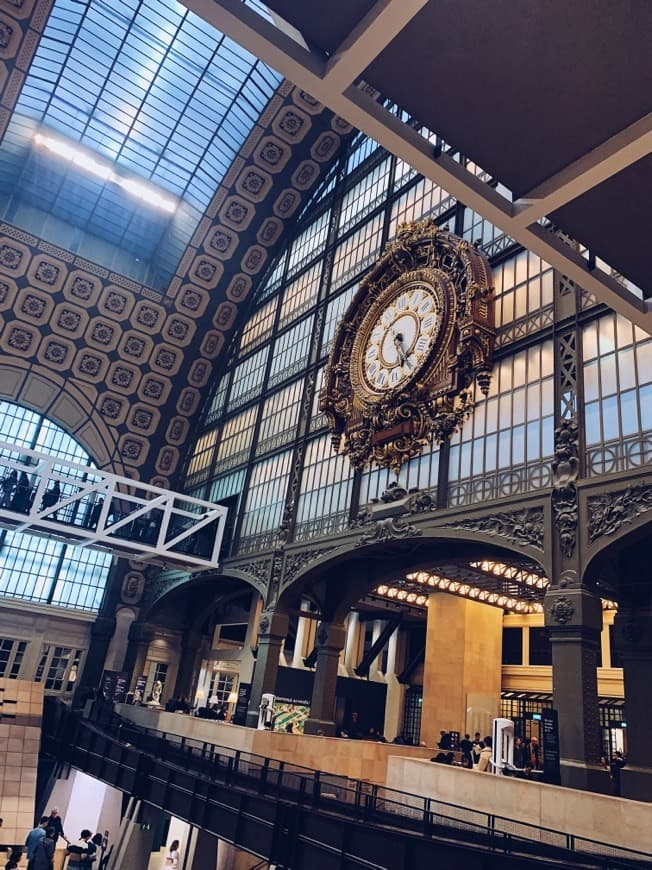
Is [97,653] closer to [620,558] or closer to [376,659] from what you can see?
[376,659]

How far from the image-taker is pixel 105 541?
23469 mm

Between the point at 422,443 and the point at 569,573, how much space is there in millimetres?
6450

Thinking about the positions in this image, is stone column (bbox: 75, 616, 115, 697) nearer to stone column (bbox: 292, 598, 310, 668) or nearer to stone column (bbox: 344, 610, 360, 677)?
stone column (bbox: 292, 598, 310, 668)

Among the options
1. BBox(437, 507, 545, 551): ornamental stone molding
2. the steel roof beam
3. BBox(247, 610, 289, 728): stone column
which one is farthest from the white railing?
the steel roof beam

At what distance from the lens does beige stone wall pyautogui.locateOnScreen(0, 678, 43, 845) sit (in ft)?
72.8

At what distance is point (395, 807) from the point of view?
12.2 metres

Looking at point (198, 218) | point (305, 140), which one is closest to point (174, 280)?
point (198, 218)

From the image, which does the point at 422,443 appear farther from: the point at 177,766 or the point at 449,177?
the point at 449,177

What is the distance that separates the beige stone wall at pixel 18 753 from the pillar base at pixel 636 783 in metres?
18.3

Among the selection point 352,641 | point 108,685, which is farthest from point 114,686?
point 352,641

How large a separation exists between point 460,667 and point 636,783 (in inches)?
521

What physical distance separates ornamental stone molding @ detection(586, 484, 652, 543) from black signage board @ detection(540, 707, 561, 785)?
350 cm

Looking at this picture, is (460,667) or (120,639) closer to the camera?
(460,667)

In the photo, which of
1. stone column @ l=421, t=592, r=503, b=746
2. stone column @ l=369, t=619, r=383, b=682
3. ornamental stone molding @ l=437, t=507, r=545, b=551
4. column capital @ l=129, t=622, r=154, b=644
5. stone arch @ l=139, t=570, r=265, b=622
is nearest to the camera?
ornamental stone molding @ l=437, t=507, r=545, b=551
